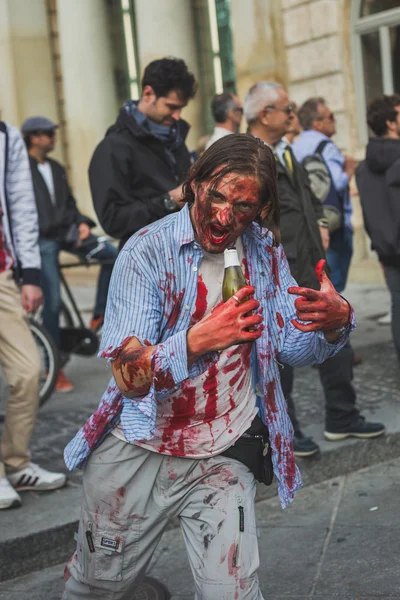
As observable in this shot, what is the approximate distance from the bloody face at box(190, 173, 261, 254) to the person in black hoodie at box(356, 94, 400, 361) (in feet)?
10.7

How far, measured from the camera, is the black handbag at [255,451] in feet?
9.04

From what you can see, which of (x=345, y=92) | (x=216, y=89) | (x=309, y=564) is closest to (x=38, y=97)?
(x=216, y=89)

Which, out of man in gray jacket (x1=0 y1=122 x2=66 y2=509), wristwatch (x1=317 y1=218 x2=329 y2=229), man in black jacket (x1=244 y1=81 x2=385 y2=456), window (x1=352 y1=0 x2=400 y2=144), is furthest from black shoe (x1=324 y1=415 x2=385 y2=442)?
window (x1=352 y1=0 x2=400 y2=144)

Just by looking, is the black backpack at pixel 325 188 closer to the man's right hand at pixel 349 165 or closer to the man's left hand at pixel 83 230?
the man's right hand at pixel 349 165

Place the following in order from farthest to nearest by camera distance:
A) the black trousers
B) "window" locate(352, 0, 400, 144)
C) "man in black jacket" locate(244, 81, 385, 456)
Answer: "window" locate(352, 0, 400, 144)
the black trousers
"man in black jacket" locate(244, 81, 385, 456)

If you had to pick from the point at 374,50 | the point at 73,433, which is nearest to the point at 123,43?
the point at 374,50

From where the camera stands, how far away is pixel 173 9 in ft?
46.9

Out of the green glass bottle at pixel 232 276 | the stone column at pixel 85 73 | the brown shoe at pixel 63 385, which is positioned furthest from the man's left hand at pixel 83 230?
the stone column at pixel 85 73

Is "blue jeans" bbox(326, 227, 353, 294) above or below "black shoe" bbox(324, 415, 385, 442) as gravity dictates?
above

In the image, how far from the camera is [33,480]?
464cm

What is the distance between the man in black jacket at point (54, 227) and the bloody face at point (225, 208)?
181 inches

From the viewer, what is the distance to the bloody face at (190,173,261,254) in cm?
254

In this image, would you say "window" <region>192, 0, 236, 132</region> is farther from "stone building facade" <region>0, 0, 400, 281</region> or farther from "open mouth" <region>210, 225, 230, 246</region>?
"open mouth" <region>210, 225, 230, 246</region>

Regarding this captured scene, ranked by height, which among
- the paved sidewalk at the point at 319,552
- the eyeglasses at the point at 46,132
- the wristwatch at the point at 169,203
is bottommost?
the paved sidewalk at the point at 319,552
